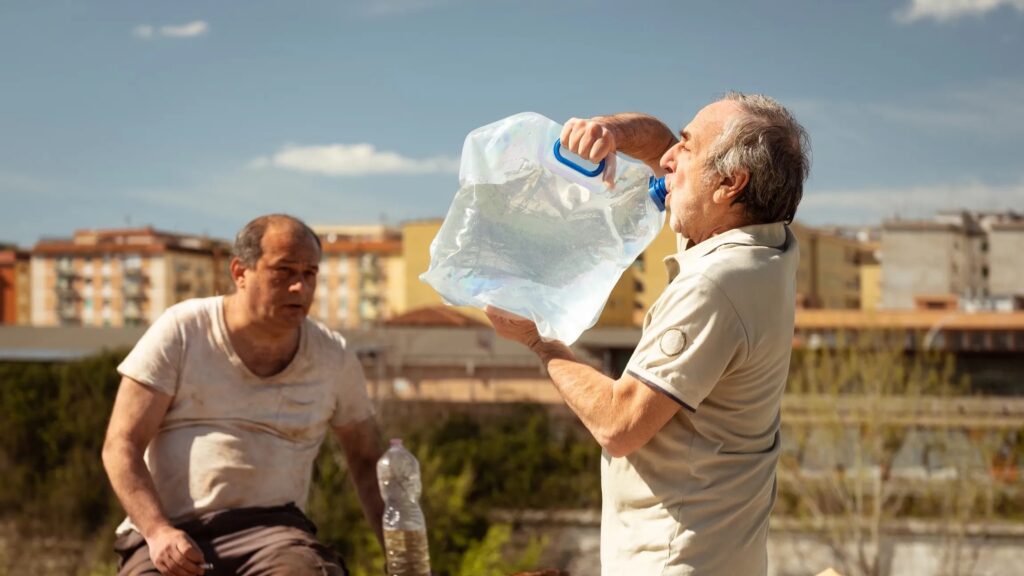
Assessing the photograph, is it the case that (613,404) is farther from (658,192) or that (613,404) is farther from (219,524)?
(219,524)

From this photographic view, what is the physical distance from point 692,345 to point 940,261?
67299mm

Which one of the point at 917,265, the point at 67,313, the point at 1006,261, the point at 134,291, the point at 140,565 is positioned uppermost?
the point at 1006,261

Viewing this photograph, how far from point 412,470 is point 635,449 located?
5.56 ft

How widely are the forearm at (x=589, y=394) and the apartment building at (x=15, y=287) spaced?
92.0m

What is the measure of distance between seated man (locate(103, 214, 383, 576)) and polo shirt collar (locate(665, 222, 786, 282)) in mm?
1611

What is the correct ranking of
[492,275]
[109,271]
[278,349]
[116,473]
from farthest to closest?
1. [109,271]
2. [278,349]
3. [116,473]
4. [492,275]

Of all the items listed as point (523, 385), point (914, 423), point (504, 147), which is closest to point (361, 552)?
point (914, 423)

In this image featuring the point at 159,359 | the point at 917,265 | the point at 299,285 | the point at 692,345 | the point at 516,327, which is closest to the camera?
the point at 692,345

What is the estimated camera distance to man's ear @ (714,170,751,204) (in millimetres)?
2152

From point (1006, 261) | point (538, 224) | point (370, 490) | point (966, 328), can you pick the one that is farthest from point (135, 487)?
point (1006, 261)

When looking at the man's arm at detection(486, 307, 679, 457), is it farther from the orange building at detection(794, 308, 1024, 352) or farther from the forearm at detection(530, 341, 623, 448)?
the orange building at detection(794, 308, 1024, 352)

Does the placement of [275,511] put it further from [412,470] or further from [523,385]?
[523,385]

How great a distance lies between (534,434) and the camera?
3077cm

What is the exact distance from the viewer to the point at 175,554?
324 cm
